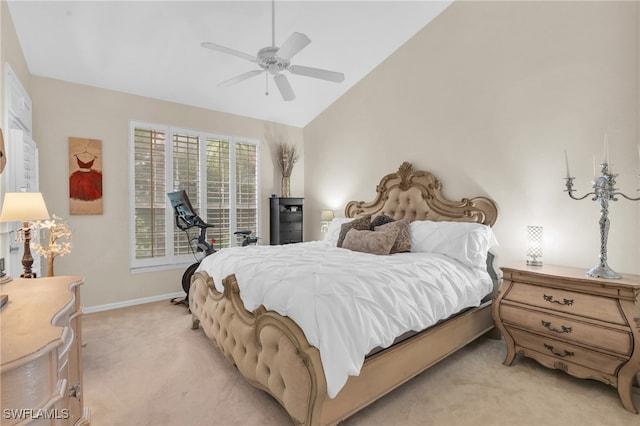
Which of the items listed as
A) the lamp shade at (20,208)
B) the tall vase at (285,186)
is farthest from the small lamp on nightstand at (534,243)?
the lamp shade at (20,208)

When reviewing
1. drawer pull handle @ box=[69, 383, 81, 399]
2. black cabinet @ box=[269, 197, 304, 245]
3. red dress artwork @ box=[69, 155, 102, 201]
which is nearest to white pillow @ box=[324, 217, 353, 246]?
black cabinet @ box=[269, 197, 304, 245]

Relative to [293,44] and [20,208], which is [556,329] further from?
[20,208]

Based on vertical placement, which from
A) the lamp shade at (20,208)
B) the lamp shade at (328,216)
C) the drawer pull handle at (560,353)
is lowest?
the drawer pull handle at (560,353)

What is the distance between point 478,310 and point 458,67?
102 inches

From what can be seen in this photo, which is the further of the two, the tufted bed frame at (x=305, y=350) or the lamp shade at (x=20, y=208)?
the lamp shade at (x=20, y=208)

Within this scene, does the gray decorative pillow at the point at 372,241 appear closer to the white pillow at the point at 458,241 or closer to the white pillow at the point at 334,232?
the white pillow at the point at 458,241

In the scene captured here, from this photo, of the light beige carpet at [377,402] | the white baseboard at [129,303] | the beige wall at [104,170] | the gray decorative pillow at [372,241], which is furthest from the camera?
the white baseboard at [129,303]

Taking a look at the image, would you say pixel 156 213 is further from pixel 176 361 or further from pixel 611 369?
pixel 611 369

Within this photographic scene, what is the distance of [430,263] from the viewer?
2498 mm

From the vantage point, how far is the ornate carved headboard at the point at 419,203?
3.19 metres

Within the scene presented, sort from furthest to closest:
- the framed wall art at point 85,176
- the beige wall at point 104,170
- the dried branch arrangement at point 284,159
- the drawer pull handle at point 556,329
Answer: the dried branch arrangement at point 284,159, the framed wall art at point 85,176, the beige wall at point 104,170, the drawer pull handle at point 556,329

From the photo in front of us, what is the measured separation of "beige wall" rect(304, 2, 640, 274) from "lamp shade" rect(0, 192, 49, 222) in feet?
11.7

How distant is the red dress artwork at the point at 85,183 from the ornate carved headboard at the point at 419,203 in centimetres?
338

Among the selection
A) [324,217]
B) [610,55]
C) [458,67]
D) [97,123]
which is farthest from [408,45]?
[97,123]
